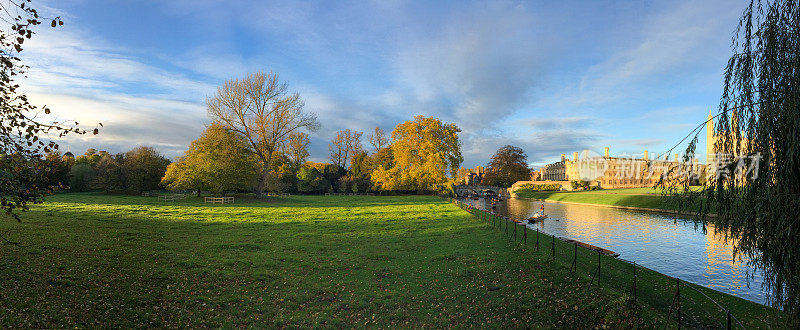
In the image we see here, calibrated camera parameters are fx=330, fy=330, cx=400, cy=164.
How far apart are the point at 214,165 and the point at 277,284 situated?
3350 centimetres

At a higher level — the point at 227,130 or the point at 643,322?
the point at 227,130

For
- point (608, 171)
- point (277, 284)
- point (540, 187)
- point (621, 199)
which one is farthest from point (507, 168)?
point (277, 284)

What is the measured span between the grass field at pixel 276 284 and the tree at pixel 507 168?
10375 cm

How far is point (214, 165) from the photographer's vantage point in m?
38.6

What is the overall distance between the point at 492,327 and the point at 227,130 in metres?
41.4

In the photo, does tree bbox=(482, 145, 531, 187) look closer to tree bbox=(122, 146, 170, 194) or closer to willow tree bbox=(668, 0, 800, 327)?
tree bbox=(122, 146, 170, 194)

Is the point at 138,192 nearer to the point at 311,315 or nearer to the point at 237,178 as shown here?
the point at 237,178

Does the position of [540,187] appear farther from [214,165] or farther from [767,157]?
[767,157]

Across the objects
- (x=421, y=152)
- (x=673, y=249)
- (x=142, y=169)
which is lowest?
(x=673, y=249)

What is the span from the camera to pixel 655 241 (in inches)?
955

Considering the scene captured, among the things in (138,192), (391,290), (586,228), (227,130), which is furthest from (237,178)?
(586,228)

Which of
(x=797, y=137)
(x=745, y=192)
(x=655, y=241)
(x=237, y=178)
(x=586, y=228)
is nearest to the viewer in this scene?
(x=797, y=137)

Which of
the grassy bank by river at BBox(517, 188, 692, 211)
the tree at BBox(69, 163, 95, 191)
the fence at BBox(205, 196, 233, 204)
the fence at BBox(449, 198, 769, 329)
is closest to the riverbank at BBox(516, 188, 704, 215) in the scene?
the grassy bank by river at BBox(517, 188, 692, 211)

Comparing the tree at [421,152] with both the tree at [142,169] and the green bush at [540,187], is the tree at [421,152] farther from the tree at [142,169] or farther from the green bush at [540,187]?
the green bush at [540,187]
